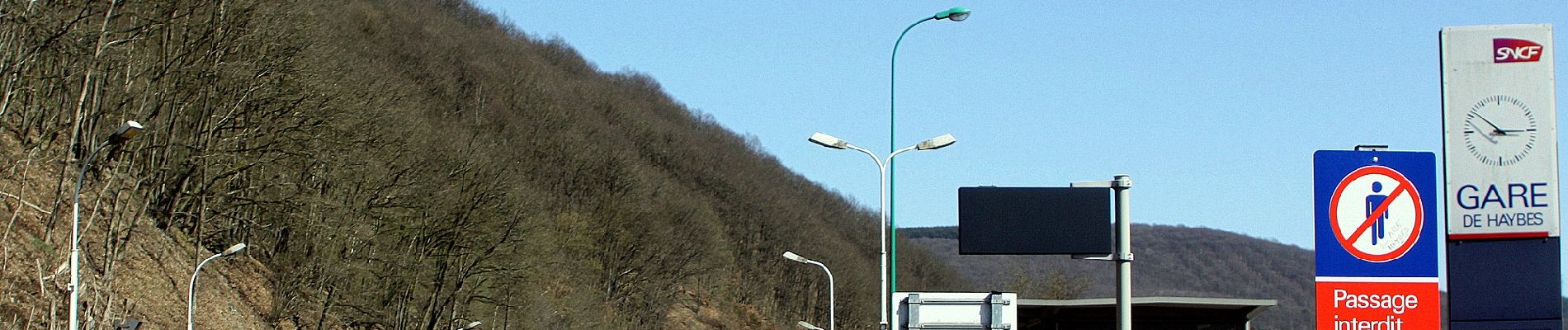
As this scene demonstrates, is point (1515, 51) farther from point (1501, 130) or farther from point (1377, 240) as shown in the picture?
point (1377, 240)

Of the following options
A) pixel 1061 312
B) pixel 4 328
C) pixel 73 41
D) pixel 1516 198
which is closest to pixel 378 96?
pixel 73 41

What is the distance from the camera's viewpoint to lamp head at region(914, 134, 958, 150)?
93.6ft

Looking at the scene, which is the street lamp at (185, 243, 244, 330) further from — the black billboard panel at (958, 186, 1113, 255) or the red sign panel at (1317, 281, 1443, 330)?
the red sign panel at (1317, 281, 1443, 330)

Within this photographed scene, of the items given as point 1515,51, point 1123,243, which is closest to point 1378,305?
point 1123,243

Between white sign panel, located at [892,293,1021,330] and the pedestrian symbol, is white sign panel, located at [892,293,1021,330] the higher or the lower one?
the lower one

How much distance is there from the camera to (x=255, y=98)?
50688 millimetres

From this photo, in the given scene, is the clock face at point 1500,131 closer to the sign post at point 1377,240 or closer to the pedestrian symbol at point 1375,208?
the sign post at point 1377,240

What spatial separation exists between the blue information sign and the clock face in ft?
7.45

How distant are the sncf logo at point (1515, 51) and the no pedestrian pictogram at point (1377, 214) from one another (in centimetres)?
277

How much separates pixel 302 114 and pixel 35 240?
34.6 ft

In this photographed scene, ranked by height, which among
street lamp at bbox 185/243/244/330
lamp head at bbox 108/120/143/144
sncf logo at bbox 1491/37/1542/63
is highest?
sncf logo at bbox 1491/37/1542/63

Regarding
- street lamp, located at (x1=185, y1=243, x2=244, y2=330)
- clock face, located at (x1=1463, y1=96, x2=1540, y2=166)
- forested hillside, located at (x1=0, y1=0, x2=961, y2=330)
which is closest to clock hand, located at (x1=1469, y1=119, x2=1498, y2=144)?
clock face, located at (x1=1463, y1=96, x2=1540, y2=166)

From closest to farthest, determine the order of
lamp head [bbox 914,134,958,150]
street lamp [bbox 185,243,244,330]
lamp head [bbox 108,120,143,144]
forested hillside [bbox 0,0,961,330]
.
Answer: lamp head [bbox 108,120,143,144]
lamp head [bbox 914,134,958,150]
street lamp [bbox 185,243,244,330]
forested hillside [bbox 0,0,961,330]

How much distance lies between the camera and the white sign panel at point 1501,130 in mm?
13156
